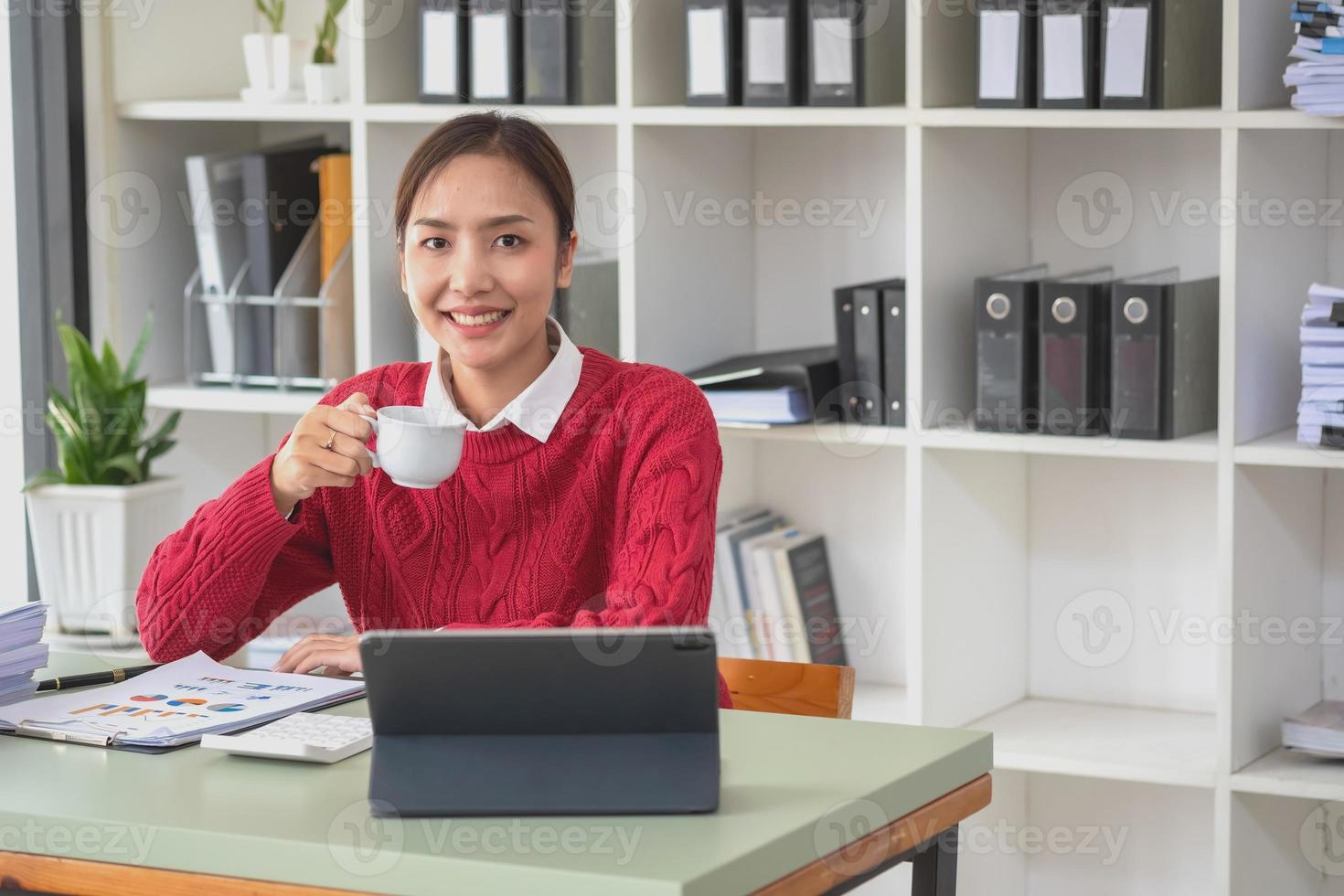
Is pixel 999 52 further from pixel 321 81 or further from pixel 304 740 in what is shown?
pixel 304 740

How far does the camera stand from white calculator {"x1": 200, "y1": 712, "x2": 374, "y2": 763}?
132 centimetres

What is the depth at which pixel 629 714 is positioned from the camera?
1.22m

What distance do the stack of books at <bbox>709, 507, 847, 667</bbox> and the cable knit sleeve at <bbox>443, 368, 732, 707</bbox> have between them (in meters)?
0.88

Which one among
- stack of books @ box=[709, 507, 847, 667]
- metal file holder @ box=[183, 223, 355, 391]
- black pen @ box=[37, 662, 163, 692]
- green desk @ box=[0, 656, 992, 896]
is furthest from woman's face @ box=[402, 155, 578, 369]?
metal file holder @ box=[183, 223, 355, 391]

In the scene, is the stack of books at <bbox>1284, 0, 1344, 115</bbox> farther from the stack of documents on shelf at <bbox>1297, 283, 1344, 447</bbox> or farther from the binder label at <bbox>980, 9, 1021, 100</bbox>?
the binder label at <bbox>980, 9, 1021, 100</bbox>

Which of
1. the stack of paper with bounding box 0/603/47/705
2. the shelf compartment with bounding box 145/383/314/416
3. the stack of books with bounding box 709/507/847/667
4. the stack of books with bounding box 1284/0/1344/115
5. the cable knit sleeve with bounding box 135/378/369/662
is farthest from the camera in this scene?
the shelf compartment with bounding box 145/383/314/416

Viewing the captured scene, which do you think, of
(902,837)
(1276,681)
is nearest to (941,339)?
(1276,681)

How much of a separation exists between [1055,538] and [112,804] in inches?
72.7

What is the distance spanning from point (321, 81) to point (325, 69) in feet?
0.08

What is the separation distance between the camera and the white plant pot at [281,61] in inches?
116

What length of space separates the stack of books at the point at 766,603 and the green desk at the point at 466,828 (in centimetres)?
131

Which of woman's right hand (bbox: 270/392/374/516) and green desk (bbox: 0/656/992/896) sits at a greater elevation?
woman's right hand (bbox: 270/392/374/516)

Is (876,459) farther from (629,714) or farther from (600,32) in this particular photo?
(629,714)

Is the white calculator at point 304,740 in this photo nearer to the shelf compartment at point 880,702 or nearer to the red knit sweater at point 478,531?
the red knit sweater at point 478,531
